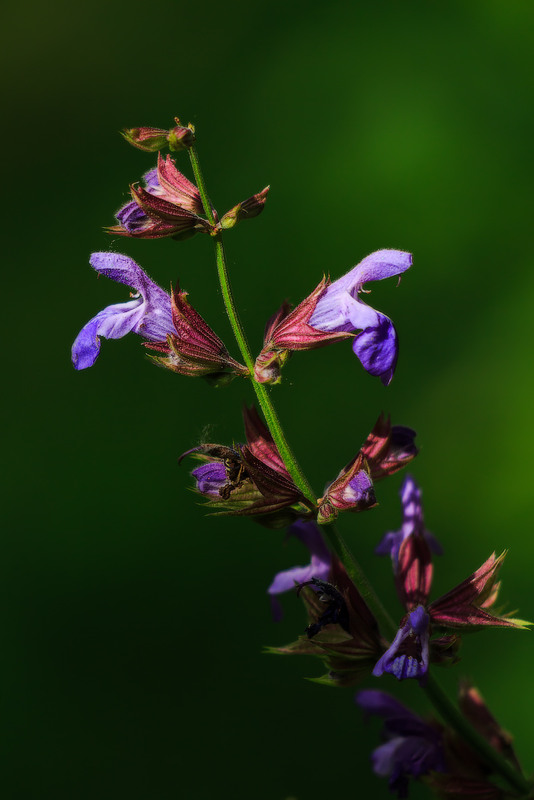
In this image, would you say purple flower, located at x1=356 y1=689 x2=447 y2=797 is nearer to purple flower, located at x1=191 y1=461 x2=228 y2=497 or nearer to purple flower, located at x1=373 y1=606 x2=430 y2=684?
purple flower, located at x1=373 y1=606 x2=430 y2=684

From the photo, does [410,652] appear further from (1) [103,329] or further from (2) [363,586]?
(1) [103,329]

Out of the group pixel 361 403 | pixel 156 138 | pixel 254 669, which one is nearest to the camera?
pixel 156 138

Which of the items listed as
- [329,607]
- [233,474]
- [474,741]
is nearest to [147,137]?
[233,474]

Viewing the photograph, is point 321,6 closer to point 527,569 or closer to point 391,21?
point 391,21

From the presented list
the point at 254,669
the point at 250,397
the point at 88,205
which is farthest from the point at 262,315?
the point at 254,669

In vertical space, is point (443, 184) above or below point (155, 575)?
above

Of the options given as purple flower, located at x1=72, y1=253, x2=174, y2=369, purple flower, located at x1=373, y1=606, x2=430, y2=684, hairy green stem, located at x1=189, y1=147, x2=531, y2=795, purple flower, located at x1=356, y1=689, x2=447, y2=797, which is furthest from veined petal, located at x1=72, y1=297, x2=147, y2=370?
purple flower, located at x1=356, y1=689, x2=447, y2=797
